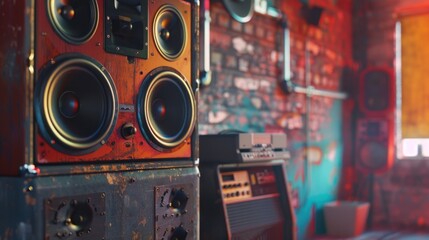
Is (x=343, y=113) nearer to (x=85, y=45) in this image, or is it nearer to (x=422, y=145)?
(x=422, y=145)

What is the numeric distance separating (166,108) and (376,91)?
2.94 m

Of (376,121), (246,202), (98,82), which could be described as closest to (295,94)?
(376,121)

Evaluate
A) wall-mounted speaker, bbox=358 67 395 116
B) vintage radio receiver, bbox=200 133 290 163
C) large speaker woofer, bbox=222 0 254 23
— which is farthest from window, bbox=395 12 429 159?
vintage radio receiver, bbox=200 133 290 163

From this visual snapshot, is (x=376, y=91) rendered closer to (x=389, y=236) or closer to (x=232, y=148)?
(x=389, y=236)

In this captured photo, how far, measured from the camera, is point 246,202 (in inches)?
102

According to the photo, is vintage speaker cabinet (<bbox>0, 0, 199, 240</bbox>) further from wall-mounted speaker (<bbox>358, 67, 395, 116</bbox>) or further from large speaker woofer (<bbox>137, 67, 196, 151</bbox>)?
wall-mounted speaker (<bbox>358, 67, 395, 116</bbox>)

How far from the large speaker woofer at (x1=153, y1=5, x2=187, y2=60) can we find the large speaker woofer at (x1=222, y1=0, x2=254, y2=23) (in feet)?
3.44

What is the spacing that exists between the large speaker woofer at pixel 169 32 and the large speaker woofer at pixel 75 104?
1.07 ft

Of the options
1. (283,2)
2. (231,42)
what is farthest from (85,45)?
(283,2)

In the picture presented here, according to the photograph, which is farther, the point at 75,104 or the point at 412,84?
the point at 412,84

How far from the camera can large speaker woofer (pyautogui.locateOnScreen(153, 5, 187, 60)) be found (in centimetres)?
198

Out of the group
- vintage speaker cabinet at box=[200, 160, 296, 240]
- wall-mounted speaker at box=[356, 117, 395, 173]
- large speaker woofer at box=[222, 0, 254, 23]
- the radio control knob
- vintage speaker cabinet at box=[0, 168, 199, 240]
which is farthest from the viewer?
wall-mounted speaker at box=[356, 117, 395, 173]

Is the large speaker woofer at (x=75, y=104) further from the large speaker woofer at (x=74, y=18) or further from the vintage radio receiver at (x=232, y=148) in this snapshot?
the vintage radio receiver at (x=232, y=148)

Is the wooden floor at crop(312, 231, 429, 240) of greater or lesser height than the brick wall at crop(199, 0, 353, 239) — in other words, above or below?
below
